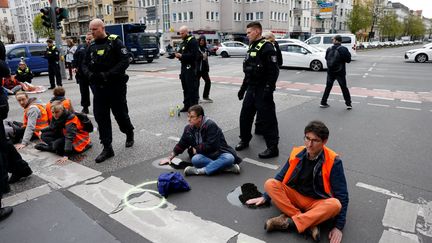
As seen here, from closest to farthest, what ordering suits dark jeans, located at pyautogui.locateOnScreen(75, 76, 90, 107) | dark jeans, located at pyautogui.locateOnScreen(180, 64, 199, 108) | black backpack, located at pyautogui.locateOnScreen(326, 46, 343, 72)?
dark jeans, located at pyautogui.locateOnScreen(180, 64, 199, 108), dark jeans, located at pyautogui.locateOnScreen(75, 76, 90, 107), black backpack, located at pyautogui.locateOnScreen(326, 46, 343, 72)

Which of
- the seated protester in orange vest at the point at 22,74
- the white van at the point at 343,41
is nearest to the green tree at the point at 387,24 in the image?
the white van at the point at 343,41

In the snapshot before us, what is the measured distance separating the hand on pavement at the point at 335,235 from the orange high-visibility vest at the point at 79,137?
162 inches

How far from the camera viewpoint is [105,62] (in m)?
4.90

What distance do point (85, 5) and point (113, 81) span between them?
7495 centimetres

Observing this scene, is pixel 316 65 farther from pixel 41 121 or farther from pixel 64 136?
pixel 64 136

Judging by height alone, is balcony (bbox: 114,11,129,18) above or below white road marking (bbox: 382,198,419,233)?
above

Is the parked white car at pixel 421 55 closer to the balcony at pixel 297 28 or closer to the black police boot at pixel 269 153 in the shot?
the black police boot at pixel 269 153

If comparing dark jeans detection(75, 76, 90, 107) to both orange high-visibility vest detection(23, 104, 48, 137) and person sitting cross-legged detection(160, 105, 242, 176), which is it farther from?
person sitting cross-legged detection(160, 105, 242, 176)

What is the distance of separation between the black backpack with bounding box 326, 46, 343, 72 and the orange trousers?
620 centimetres

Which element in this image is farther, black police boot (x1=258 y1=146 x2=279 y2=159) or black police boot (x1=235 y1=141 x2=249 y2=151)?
black police boot (x1=235 y1=141 x2=249 y2=151)

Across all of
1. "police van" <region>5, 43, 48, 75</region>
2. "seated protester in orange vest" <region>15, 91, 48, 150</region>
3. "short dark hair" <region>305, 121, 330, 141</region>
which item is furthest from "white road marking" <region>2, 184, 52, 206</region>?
"police van" <region>5, 43, 48, 75</region>

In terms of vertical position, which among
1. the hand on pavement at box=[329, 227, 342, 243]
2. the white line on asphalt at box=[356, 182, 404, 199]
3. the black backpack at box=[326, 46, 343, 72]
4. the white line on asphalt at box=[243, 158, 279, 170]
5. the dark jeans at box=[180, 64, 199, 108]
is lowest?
the white line on asphalt at box=[356, 182, 404, 199]

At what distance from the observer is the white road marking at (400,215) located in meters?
3.27

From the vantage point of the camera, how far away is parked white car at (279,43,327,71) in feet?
61.4
